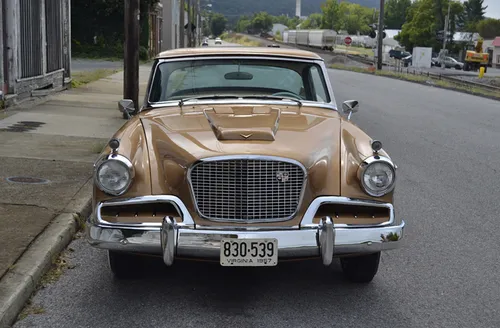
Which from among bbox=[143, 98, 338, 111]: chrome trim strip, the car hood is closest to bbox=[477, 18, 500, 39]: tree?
bbox=[143, 98, 338, 111]: chrome trim strip

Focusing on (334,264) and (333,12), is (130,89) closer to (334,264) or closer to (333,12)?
(334,264)

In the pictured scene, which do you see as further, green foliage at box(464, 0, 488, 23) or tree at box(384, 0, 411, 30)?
tree at box(384, 0, 411, 30)

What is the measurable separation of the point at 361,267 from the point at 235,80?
198cm

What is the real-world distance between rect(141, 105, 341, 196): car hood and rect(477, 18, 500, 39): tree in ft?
375

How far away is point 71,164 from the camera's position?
913cm

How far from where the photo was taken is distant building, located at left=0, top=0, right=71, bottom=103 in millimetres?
14359

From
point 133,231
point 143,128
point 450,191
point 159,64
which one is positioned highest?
point 159,64

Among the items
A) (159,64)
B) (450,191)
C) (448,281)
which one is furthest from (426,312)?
(450,191)

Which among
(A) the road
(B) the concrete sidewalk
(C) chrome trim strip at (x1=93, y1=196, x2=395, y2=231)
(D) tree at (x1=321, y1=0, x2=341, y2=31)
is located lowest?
(A) the road

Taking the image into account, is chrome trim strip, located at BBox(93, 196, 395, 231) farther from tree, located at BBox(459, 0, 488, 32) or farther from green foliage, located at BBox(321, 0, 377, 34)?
green foliage, located at BBox(321, 0, 377, 34)

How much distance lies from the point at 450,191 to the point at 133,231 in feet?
16.9

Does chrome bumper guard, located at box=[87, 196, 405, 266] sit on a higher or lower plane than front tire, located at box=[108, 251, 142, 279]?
higher

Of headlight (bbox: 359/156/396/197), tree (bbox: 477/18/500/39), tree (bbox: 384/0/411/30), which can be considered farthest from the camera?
tree (bbox: 384/0/411/30)

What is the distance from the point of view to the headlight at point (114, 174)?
4660 millimetres
